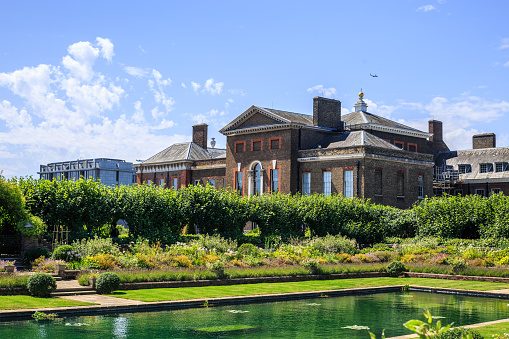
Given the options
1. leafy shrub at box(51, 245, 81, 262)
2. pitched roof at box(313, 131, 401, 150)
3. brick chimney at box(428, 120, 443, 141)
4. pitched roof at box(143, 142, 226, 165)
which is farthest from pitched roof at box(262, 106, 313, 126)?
leafy shrub at box(51, 245, 81, 262)

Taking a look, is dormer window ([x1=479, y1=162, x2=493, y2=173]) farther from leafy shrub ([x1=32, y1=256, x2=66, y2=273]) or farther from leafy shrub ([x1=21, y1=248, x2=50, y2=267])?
leafy shrub ([x1=32, y1=256, x2=66, y2=273])

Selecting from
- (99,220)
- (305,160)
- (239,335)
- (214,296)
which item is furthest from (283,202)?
(239,335)

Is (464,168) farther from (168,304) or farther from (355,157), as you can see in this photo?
(168,304)

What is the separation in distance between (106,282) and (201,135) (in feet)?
160

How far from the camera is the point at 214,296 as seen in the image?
65.4 ft

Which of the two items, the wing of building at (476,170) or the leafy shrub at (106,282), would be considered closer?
the leafy shrub at (106,282)

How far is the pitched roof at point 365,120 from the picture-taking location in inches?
2173

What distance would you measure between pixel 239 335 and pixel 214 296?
20.5 ft

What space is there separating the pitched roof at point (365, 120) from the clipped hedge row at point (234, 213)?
10.5 metres

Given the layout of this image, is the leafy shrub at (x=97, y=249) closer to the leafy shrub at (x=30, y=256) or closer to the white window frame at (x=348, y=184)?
the leafy shrub at (x=30, y=256)

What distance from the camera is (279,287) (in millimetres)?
23203

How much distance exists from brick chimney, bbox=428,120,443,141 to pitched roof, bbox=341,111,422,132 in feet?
23.1

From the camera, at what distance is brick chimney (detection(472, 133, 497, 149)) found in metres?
64.6

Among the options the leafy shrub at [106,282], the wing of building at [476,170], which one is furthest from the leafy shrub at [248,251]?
the wing of building at [476,170]
